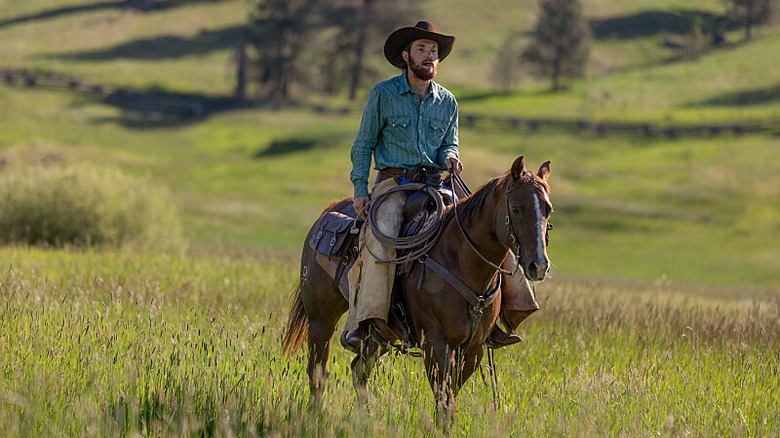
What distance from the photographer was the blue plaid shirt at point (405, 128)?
7.35 m

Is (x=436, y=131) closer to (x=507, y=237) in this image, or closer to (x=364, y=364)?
(x=507, y=237)

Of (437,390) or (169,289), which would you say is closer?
(437,390)

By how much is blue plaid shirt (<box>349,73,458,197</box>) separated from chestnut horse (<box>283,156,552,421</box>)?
0.67 metres

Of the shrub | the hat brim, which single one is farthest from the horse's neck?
the shrub

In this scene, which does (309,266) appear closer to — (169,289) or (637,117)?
(169,289)

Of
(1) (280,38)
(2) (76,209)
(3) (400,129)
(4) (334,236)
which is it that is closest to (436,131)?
(3) (400,129)

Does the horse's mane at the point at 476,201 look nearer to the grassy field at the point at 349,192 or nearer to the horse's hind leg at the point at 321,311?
the grassy field at the point at 349,192

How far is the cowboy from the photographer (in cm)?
713

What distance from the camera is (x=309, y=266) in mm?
8086

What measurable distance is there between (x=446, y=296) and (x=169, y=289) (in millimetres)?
5224

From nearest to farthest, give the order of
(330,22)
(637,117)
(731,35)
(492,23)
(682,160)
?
1. (682,160)
2. (637,117)
3. (330,22)
4. (731,35)
5. (492,23)

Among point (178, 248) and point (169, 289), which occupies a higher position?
point (169, 289)

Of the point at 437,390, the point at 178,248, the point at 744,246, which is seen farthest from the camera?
the point at 744,246

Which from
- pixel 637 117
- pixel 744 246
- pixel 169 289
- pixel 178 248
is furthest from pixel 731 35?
pixel 169 289
